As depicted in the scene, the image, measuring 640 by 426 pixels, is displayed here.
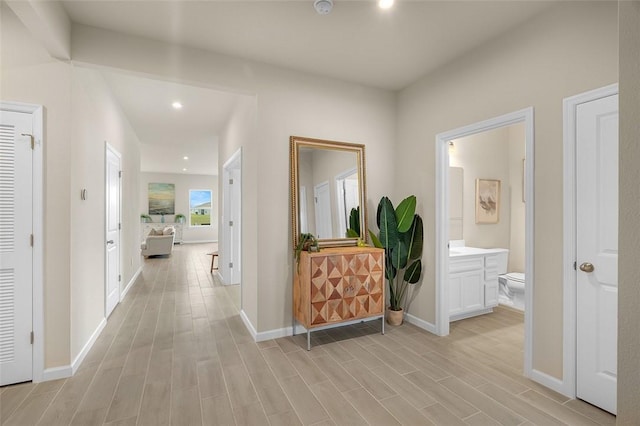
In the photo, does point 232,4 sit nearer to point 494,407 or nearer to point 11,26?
point 11,26

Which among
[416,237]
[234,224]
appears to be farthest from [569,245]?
[234,224]

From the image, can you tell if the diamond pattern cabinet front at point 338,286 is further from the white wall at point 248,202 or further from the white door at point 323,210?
the white wall at point 248,202

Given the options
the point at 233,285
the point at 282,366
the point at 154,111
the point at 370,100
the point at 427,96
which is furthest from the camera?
the point at 233,285

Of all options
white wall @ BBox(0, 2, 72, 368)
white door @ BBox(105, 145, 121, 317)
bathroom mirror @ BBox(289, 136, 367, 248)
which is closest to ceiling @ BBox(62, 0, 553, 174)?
white wall @ BBox(0, 2, 72, 368)

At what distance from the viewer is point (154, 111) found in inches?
177

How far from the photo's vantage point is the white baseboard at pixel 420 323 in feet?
10.7

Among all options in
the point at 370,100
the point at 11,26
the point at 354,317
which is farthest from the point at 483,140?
the point at 11,26

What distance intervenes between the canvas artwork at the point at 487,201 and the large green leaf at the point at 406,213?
1.73 metres

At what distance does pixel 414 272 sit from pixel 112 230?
3803mm

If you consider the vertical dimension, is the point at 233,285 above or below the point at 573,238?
below

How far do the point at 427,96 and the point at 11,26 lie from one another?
357 cm

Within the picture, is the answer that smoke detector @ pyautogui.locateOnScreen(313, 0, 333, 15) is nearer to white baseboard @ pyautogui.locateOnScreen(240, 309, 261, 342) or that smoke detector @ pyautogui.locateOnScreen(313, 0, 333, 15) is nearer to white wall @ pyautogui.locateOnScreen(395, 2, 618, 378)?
white wall @ pyautogui.locateOnScreen(395, 2, 618, 378)

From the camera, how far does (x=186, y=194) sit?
39.7 ft

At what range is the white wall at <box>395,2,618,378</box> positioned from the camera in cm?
200
